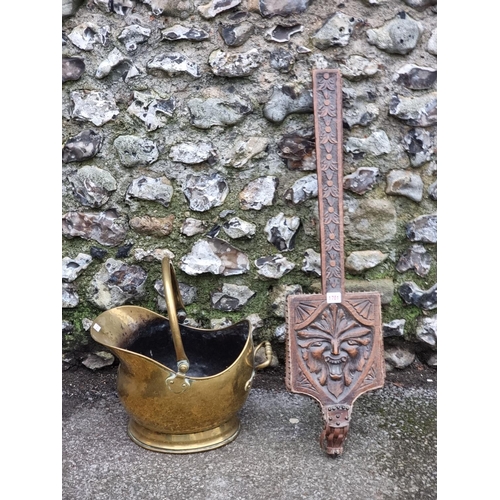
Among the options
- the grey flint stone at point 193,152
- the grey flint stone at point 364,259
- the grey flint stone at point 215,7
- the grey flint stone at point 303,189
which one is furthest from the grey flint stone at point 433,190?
the grey flint stone at point 215,7

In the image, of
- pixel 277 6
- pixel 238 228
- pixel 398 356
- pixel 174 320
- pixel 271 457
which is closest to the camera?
pixel 174 320

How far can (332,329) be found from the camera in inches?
66.2

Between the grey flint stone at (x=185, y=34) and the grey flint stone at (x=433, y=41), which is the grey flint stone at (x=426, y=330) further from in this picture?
the grey flint stone at (x=185, y=34)

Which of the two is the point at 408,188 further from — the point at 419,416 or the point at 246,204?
the point at 419,416

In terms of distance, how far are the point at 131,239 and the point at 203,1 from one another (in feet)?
2.68

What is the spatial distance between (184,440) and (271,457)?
255 mm

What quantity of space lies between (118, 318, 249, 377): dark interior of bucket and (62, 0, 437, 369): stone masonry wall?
145mm

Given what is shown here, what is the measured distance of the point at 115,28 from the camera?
74.4 inches

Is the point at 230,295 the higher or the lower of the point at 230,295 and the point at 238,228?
the lower

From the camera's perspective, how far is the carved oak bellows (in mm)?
1654

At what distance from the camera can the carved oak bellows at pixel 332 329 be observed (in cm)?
165

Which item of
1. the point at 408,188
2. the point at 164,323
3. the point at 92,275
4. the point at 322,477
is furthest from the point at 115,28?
the point at 322,477

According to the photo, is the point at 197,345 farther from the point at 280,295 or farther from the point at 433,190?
the point at 433,190

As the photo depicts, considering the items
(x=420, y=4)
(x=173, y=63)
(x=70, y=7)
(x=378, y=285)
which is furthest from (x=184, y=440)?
(x=420, y=4)
